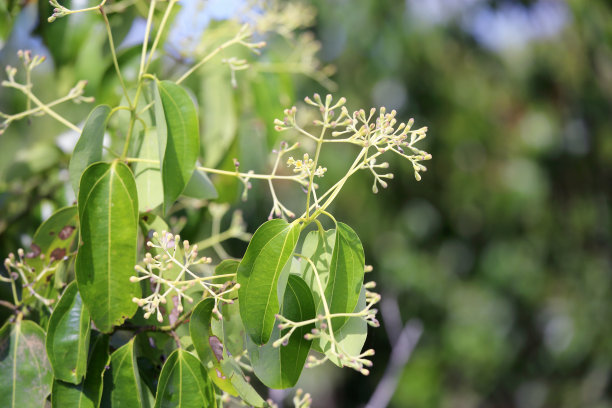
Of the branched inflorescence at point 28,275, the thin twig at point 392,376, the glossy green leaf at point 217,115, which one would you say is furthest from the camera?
the thin twig at point 392,376

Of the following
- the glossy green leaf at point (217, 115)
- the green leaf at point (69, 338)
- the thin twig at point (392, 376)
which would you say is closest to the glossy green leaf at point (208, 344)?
the green leaf at point (69, 338)

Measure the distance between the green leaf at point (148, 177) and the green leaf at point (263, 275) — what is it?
184 millimetres

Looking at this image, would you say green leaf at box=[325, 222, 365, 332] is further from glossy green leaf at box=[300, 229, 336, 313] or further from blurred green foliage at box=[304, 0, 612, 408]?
blurred green foliage at box=[304, 0, 612, 408]

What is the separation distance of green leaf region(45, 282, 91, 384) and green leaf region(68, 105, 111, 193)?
105 mm

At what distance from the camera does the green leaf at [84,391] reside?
548mm

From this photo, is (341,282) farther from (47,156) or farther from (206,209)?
(47,156)

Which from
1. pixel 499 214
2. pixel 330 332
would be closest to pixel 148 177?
pixel 330 332

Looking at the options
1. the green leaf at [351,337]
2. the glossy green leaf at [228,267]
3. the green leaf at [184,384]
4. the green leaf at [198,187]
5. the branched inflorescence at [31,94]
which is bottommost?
the green leaf at [184,384]

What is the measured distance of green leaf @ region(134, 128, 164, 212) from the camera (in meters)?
0.64

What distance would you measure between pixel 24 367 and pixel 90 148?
22 centimetres

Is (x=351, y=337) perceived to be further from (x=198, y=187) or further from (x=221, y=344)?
(x=198, y=187)

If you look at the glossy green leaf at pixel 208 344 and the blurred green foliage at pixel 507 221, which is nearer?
the glossy green leaf at pixel 208 344

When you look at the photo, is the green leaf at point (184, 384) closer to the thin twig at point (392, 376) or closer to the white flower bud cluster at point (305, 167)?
the white flower bud cluster at point (305, 167)

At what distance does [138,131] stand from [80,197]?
0.51ft
